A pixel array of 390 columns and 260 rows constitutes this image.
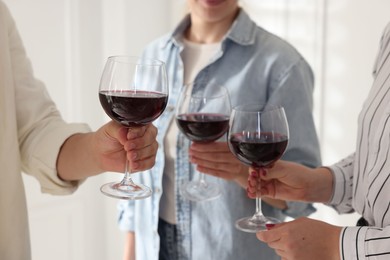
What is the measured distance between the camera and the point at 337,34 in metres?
2.39

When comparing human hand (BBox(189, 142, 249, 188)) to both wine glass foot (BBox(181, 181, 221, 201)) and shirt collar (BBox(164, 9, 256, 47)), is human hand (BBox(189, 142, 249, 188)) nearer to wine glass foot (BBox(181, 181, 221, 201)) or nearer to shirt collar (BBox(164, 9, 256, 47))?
wine glass foot (BBox(181, 181, 221, 201))

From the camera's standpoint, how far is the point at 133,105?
931mm

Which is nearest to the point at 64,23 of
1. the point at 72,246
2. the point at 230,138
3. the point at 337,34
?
the point at 72,246

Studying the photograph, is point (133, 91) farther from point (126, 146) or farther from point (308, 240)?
point (308, 240)

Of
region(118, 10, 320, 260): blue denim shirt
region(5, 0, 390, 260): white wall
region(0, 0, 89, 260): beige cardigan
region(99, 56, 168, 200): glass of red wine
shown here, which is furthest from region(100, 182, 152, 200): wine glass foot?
region(5, 0, 390, 260): white wall

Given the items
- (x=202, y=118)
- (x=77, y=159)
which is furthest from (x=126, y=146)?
(x=202, y=118)

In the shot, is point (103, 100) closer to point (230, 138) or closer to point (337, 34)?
point (230, 138)

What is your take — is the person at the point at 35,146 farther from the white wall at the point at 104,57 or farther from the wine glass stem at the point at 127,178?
the white wall at the point at 104,57

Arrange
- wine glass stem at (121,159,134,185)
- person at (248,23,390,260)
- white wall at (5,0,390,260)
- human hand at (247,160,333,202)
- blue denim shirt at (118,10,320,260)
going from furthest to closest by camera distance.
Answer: white wall at (5,0,390,260) → blue denim shirt at (118,10,320,260) → human hand at (247,160,333,202) → wine glass stem at (121,159,134,185) → person at (248,23,390,260)

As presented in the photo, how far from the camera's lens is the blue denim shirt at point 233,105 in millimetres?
1518

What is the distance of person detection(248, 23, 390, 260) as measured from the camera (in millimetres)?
926

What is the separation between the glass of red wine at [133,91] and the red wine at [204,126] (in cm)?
33

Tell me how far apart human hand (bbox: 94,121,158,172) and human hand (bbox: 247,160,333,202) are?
25 cm

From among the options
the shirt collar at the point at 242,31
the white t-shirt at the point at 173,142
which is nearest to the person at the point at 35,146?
the white t-shirt at the point at 173,142
